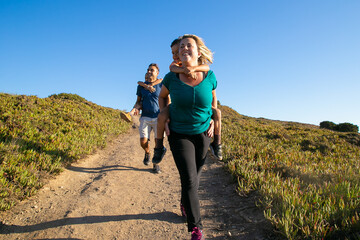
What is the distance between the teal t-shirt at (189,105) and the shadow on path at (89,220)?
5.24 ft

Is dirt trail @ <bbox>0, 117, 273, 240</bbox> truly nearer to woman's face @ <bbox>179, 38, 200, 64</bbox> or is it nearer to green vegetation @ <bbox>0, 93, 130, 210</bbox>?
green vegetation @ <bbox>0, 93, 130, 210</bbox>

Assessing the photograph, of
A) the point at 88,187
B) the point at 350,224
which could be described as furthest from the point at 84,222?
the point at 350,224

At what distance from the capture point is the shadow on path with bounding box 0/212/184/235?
2930 millimetres

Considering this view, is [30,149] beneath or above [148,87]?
beneath

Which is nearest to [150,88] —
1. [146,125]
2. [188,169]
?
[146,125]

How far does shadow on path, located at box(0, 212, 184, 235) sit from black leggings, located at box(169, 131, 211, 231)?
96 cm

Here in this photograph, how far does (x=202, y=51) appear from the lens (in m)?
2.66

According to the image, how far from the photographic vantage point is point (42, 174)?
14.3 ft

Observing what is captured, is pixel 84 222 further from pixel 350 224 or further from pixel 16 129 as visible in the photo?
pixel 16 129

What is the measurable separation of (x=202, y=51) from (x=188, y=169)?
146 cm

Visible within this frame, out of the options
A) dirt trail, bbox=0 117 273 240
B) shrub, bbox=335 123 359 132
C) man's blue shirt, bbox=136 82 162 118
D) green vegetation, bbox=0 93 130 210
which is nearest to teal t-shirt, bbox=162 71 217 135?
dirt trail, bbox=0 117 273 240

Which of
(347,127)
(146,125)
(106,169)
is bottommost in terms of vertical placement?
(106,169)

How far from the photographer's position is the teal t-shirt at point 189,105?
2305 millimetres

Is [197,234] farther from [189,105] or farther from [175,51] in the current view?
[175,51]
